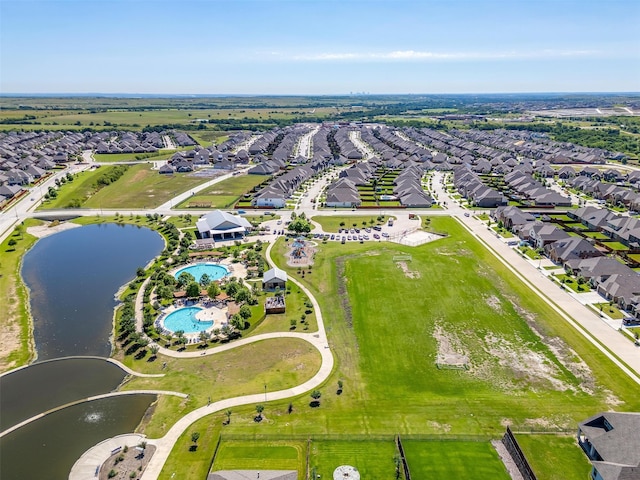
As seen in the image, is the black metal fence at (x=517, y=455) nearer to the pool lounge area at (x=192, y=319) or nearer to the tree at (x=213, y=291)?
the pool lounge area at (x=192, y=319)

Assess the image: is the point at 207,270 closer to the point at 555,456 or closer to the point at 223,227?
the point at 223,227

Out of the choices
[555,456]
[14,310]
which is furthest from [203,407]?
[14,310]

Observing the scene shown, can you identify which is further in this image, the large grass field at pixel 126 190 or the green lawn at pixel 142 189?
the green lawn at pixel 142 189

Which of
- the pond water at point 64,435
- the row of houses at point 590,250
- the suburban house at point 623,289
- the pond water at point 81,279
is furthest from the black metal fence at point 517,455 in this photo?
the pond water at point 81,279

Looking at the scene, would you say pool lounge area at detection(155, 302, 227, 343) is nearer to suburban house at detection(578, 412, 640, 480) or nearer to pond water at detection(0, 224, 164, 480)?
pond water at detection(0, 224, 164, 480)

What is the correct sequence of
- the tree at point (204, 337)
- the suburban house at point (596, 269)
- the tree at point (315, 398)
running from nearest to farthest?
the tree at point (315, 398) → the tree at point (204, 337) → the suburban house at point (596, 269)

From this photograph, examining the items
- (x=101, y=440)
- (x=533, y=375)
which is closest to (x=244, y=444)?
(x=101, y=440)
